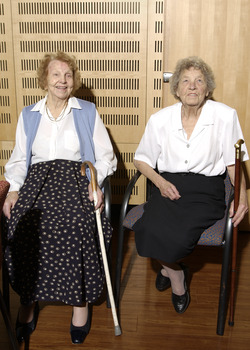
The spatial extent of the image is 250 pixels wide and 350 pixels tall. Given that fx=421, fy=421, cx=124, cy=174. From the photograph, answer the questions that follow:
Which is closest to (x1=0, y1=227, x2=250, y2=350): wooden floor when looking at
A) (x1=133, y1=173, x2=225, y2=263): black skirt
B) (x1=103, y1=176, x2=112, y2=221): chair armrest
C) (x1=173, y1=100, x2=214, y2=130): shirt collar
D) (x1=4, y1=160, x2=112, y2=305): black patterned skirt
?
(x1=4, y1=160, x2=112, y2=305): black patterned skirt

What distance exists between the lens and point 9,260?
7.07ft

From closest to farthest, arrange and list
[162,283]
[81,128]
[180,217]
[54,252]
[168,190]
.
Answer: [54,252]
[180,217]
[168,190]
[81,128]
[162,283]

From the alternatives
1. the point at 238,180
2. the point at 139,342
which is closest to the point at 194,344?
the point at 139,342

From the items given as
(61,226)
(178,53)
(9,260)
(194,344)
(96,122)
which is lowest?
(194,344)

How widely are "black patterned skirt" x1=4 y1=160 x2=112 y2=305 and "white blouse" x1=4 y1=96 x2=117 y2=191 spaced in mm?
282

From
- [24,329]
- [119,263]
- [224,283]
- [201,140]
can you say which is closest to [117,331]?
[119,263]

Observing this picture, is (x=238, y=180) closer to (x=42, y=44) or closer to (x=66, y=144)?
(x=66, y=144)

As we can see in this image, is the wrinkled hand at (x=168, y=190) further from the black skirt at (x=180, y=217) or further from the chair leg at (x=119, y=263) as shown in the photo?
the chair leg at (x=119, y=263)

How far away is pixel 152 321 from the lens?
229 centimetres

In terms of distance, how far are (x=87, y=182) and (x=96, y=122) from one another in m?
0.38

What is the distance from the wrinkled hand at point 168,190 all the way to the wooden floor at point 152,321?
2.10 ft

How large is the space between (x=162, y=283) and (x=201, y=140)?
0.91 m

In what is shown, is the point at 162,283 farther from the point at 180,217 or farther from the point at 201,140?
the point at 201,140

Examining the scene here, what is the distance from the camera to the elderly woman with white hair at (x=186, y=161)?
7.35ft
